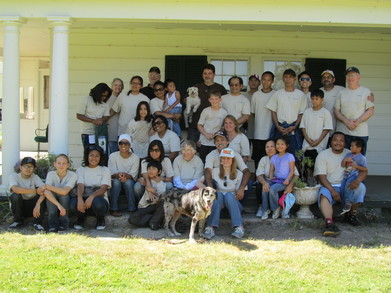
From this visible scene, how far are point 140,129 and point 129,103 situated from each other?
19.5 inches

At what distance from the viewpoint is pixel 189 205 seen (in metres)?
5.10

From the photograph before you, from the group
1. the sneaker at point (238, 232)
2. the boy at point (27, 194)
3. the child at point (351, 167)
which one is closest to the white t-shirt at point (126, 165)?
the boy at point (27, 194)

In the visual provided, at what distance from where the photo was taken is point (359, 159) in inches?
222

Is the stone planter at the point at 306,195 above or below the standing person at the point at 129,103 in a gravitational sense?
below

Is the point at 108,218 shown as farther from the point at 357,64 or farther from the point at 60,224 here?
the point at 357,64

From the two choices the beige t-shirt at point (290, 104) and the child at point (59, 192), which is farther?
the beige t-shirt at point (290, 104)

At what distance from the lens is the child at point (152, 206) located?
547cm

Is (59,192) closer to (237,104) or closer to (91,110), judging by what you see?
(91,110)

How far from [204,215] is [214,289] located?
142 cm

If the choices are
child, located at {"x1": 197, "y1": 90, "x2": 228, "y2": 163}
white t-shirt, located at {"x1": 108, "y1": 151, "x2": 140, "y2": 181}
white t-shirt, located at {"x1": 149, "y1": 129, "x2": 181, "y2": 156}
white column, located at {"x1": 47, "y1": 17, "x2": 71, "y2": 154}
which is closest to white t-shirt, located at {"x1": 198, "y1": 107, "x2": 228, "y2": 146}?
child, located at {"x1": 197, "y1": 90, "x2": 228, "y2": 163}

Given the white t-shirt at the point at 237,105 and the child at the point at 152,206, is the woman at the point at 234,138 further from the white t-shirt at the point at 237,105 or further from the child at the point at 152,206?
the child at the point at 152,206

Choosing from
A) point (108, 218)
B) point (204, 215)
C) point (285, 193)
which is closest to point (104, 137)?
point (108, 218)

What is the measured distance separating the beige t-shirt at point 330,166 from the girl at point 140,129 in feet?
7.48

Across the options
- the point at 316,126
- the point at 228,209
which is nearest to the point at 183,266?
the point at 228,209
